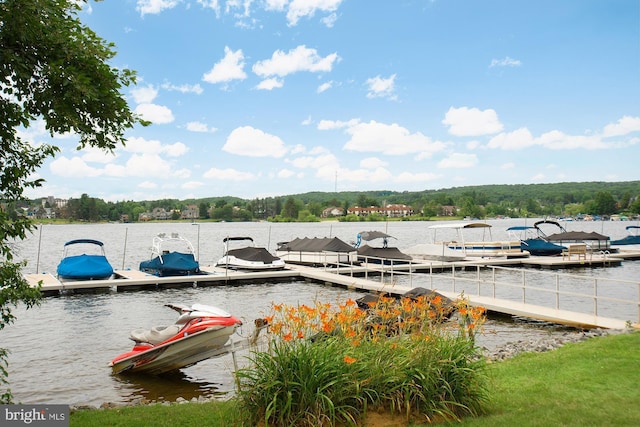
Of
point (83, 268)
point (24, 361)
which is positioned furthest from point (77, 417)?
point (83, 268)

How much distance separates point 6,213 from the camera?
5078 millimetres

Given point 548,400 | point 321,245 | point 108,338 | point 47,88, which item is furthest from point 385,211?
point 47,88

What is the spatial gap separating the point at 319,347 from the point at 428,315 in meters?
1.83

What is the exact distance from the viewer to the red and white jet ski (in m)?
10.6

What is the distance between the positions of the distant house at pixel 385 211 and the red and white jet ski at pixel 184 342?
12842 cm

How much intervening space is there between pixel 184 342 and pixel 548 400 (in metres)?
7.13

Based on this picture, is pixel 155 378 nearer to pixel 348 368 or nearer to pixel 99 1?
pixel 348 368

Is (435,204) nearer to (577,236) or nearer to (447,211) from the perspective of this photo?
(447,211)

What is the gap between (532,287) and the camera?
49.8 feet

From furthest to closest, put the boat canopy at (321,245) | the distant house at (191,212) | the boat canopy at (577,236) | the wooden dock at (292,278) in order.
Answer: the distant house at (191,212) → the boat canopy at (577,236) → the boat canopy at (321,245) → the wooden dock at (292,278)

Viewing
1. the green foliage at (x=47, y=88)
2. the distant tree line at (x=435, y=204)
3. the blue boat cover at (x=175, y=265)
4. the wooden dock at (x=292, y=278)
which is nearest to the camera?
the green foliage at (x=47, y=88)

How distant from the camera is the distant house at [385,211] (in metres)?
142

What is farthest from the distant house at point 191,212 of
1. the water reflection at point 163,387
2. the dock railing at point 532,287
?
the water reflection at point 163,387

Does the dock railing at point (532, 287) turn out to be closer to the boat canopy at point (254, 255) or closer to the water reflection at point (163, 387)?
the boat canopy at point (254, 255)
